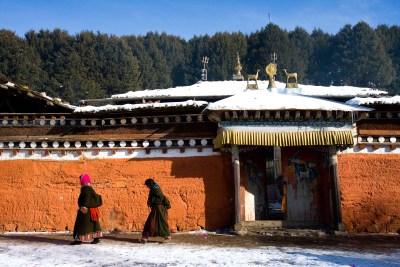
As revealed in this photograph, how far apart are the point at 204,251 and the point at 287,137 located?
398 centimetres

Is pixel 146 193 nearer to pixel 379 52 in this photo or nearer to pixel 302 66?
pixel 302 66

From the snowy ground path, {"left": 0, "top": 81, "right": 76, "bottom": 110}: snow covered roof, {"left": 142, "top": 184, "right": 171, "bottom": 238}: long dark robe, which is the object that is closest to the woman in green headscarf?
{"left": 142, "top": 184, "right": 171, "bottom": 238}: long dark robe

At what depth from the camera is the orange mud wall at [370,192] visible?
10.5 meters

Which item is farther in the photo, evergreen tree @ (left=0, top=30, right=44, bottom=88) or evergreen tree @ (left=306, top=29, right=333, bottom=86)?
evergreen tree @ (left=306, top=29, right=333, bottom=86)

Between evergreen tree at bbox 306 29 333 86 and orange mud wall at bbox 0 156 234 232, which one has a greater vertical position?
evergreen tree at bbox 306 29 333 86

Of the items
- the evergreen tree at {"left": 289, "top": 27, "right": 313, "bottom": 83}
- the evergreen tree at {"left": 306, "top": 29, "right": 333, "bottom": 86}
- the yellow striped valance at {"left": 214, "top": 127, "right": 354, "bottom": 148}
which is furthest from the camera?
the evergreen tree at {"left": 306, "top": 29, "right": 333, "bottom": 86}

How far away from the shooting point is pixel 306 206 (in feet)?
37.0

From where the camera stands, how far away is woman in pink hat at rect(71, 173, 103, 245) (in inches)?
336

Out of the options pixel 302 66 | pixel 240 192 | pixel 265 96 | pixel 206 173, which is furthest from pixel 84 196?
pixel 302 66

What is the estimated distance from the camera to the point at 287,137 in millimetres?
10258

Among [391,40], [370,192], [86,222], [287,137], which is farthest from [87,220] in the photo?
[391,40]

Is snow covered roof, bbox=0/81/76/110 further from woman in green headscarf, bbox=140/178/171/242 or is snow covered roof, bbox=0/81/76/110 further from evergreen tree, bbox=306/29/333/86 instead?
evergreen tree, bbox=306/29/333/86

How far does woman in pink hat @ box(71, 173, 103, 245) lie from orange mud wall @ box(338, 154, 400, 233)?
21.7ft

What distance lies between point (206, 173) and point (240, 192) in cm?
110
